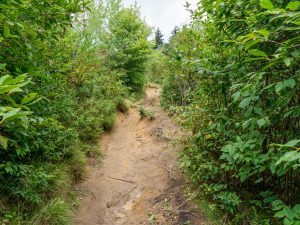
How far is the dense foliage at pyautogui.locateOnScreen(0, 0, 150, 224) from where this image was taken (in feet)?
7.84

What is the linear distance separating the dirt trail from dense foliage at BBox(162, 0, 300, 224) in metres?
0.59

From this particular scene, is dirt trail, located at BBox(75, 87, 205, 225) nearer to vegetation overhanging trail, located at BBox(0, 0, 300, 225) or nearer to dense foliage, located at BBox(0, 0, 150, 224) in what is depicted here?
vegetation overhanging trail, located at BBox(0, 0, 300, 225)

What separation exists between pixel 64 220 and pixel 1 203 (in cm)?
98

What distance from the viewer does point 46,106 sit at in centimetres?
429

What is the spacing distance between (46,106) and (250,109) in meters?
3.28

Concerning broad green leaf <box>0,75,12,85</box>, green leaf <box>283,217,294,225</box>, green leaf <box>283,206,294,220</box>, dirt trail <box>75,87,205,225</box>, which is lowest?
dirt trail <box>75,87,205,225</box>

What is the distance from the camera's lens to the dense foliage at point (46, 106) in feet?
7.84

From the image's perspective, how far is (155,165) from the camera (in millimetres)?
6430

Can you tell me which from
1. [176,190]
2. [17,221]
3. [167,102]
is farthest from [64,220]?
[167,102]

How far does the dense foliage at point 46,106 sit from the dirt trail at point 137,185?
493mm

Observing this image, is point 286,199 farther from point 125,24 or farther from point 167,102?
point 125,24

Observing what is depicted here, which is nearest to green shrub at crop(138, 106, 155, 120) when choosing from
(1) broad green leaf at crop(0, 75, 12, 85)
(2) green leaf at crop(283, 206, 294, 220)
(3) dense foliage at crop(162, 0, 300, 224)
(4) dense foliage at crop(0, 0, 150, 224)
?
(4) dense foliage at crop(0, 0, 150, 224)

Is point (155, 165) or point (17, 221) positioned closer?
point (17, 221)

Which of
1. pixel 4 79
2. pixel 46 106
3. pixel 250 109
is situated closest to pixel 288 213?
pixel 250 109
